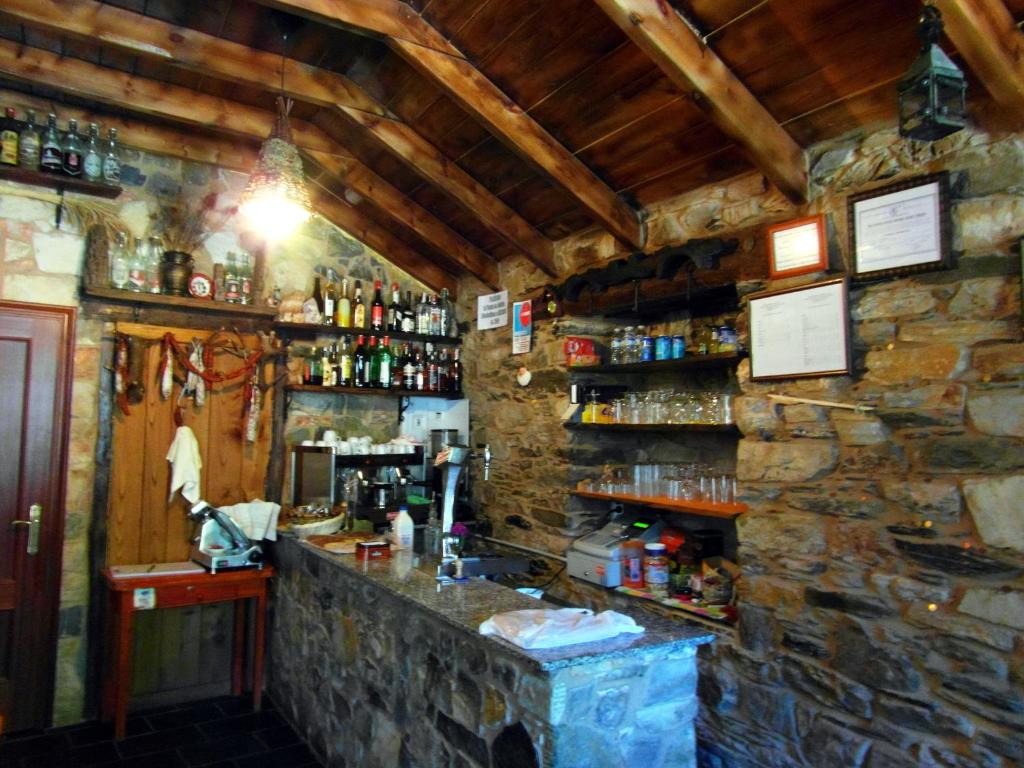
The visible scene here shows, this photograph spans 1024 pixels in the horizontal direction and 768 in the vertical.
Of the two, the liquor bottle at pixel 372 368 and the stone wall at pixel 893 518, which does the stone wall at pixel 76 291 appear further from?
the stone wall at pixel 893 518

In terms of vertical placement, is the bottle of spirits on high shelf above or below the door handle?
above

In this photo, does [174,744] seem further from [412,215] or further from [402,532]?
[412,215]

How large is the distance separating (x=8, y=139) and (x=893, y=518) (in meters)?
4.48

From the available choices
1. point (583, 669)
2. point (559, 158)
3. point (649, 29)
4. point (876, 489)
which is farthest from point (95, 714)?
point (649, 29)

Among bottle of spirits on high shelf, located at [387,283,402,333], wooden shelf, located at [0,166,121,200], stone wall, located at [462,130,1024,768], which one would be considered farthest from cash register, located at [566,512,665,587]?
wooden shelf, located at [0,166,121,200]

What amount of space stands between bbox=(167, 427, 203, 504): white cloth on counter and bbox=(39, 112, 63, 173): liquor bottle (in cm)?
154

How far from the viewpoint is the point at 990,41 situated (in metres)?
2.08

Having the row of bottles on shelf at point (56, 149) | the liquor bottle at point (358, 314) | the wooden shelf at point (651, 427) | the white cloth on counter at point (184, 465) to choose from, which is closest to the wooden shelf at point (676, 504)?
the wooden shelf at point (651, 427)

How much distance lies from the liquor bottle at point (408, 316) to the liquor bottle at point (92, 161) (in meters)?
1.95

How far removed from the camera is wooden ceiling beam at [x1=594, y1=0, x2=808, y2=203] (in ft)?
7.91

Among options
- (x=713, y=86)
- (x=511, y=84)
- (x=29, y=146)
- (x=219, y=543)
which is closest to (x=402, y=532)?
(x=219, y=543)

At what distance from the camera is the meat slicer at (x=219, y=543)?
3.93 metres

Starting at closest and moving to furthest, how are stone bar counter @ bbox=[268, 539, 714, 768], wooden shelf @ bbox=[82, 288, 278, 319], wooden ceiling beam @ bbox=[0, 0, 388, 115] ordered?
stone bar counter @ bbox=[268, 539, 714, 768] < wooden ceiling beam @ bbox=[0, 0, 388, 115] < wooden shelf @ bbox=[82, 288, 278, 319]

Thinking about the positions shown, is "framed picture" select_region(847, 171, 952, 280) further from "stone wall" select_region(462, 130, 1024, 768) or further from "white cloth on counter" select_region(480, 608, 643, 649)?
"white cloth on counter" select_region(480, 608, 643, 649)
